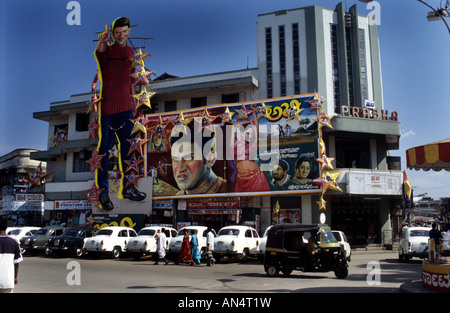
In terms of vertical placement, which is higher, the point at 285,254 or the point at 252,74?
the point at 252,74

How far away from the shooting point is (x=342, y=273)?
45.5 feet

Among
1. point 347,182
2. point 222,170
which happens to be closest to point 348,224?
point 347,182

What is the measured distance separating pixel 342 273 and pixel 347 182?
43.4 feet

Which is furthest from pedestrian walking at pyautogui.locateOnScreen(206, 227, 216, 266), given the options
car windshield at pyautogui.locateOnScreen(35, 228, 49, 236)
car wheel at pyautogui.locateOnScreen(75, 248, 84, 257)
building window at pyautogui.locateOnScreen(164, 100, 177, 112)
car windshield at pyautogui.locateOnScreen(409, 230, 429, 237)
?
building window at pyautogui.locateOnScreen(164, 100, 177, 112)

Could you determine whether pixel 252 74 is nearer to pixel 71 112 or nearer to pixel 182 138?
pixel 182 138

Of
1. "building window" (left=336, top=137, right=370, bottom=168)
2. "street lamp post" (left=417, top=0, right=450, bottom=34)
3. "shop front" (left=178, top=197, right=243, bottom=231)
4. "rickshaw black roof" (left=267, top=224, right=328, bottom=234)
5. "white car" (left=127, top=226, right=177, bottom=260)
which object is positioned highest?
"street lamp post" (left=417, top=0, right=450, bottom=34)

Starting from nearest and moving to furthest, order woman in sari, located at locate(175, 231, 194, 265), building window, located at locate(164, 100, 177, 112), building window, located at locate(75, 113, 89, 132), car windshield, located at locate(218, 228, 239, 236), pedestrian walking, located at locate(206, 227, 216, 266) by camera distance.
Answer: pedestrian walking, located at locate(206, 227, 216, 266) < woman in sari, located at locate(175, 231, 194, 265) < car windshield, located at locate(218, 228, 239, 236) < building window, located at locate(164, 100, 177, 112) < building window, located at locate(75, 113, 89, 132)

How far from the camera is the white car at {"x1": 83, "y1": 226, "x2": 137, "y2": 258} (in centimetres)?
2239

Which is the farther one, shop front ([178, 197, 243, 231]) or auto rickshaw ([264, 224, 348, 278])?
shop front ([178, 197, 243, 231])

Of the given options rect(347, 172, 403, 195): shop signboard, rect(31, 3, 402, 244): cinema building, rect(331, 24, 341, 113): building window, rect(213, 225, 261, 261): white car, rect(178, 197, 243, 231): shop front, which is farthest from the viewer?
rect(331, 24, 341, 113): building window

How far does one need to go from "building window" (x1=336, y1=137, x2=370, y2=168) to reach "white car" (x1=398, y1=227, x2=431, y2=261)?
32.3ft

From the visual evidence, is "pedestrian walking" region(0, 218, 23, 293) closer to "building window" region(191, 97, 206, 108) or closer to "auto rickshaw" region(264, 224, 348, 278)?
"auto rickshaw" region(264, 224, 348, 278)

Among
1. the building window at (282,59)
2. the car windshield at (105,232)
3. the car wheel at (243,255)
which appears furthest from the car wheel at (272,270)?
the building window at (282,59)

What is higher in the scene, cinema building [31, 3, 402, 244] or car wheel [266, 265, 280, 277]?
cinema building [31, 3, 402, 244]
